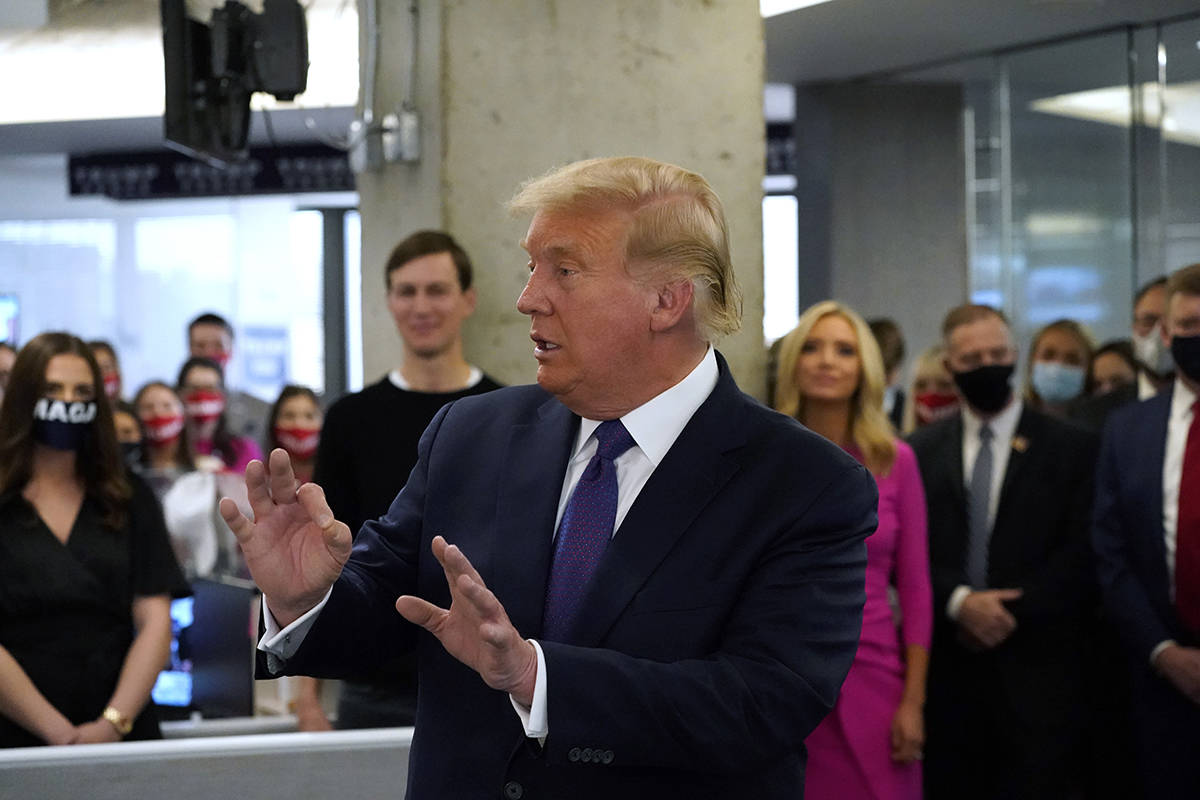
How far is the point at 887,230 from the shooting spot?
979 cm

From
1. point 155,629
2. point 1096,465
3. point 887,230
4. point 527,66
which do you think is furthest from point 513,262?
point 887,230

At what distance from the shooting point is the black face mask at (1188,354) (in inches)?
152

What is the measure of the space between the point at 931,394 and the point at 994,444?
1.53 m

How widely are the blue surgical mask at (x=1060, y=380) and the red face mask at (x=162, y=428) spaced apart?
12.1 feet

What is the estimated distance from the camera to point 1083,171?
837cm

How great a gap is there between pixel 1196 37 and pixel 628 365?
7.13 metres

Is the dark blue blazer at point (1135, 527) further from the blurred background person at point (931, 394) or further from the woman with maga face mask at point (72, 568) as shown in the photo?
the woman with maga face mask at point (72, 568)

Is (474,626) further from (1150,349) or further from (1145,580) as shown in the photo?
(1150,349)

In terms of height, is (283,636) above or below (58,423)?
below

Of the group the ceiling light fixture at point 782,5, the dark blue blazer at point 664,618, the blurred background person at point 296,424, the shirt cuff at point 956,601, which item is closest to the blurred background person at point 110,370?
the blurred background person at point 296,424

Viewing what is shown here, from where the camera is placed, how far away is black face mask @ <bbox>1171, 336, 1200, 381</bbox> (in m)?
3.86

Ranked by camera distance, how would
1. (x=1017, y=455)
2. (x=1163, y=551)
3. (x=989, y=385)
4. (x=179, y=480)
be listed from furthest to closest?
1. (x=179, y=480)
2. (x=989, y=385)
3. (x=1017, y=455)
4. (x=1163, y=551)

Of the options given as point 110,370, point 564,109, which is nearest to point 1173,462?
point 564,109

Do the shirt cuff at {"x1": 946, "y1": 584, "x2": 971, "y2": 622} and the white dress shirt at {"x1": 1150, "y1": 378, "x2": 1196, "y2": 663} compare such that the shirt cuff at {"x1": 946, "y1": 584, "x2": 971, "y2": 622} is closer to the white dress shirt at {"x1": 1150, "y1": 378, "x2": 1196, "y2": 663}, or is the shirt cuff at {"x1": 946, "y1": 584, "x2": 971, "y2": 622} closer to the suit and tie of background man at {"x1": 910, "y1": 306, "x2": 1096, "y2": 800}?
the suit and tie of background man at {"x1": 910, "y1": 306, "x2": 1096, "y2": 800}
